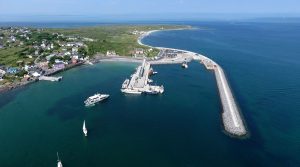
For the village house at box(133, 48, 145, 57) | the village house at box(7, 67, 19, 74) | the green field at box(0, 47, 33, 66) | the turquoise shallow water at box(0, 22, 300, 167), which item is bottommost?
the turquoise shallow water at box(0, 22, 300, 167)

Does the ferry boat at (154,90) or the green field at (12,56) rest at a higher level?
the green field at (12,56)

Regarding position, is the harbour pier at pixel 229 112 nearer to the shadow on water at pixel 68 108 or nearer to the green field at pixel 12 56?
the shadow on water at pixel 68 108

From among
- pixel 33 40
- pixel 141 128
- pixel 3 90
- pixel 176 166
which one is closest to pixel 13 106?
pixel 3 90

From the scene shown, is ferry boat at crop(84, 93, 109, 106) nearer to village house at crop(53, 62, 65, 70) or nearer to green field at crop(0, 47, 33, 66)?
village house at crop(53, 62, 65, 70)

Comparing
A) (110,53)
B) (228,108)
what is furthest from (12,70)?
(228,108)

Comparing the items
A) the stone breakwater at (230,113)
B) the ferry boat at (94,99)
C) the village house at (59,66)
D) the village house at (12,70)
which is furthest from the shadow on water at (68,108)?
the village house at (59,66)

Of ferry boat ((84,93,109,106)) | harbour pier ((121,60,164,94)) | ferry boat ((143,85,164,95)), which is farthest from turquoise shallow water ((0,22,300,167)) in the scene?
harbour pier ((121,60,164,94))

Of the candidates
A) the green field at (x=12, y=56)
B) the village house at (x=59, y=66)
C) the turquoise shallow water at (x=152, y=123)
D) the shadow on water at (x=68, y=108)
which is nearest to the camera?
the turquoise shallow water at (x=152, y=123)

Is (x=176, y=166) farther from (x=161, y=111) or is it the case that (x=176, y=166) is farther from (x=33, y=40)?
(x=33, y=40)

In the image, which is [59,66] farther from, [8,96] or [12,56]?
[8,96]
